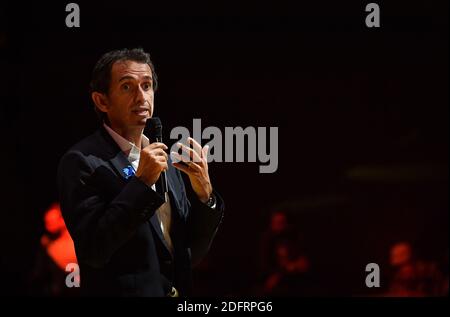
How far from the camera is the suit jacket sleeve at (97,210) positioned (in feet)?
5.84

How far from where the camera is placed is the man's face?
1.98 metres

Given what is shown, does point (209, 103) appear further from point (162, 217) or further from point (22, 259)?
point (162, 217)

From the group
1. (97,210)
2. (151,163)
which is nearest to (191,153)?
(151,163)

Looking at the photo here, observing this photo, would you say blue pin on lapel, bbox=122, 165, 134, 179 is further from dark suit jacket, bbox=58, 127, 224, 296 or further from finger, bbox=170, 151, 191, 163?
finger, bbox=170, 151, 191, 163

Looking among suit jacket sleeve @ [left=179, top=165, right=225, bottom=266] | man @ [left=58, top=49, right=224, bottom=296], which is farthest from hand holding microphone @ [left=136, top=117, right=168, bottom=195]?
suit jacket sleeve @ [left=179, top=165, right=225, bottom=266]

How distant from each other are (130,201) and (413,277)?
379 cm

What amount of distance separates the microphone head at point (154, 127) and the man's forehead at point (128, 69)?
0.45 ft

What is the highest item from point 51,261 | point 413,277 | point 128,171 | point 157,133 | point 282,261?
point 157,133

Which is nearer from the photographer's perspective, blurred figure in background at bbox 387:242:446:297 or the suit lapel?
the suit lapel

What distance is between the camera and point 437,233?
5719 millimetres

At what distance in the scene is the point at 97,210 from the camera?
1834 mm

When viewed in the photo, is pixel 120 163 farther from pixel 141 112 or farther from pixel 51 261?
pixel 51 261

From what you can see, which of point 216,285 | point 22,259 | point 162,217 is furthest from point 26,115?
point 162,217

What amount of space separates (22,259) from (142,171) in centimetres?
321
